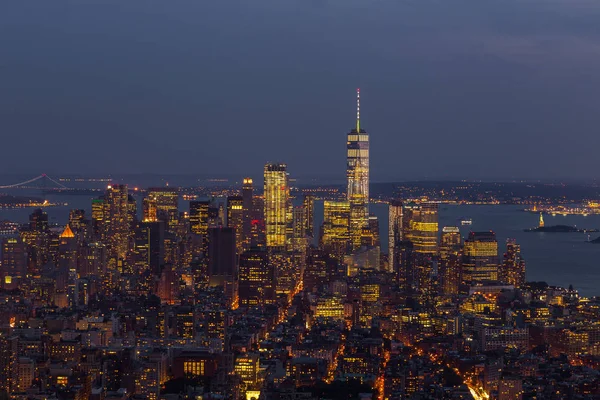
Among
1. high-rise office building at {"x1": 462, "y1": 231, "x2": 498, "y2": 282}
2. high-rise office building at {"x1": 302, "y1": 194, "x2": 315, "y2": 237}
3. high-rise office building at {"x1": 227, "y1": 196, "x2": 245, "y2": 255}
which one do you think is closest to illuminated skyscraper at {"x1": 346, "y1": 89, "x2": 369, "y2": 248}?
high-rise office building at {"x1": 302, "y1": 194, "x2": 315, "y2": 237}

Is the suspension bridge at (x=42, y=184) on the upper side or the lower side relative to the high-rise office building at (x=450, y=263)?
upper

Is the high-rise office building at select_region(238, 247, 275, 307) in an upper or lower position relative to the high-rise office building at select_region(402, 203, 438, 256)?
lower

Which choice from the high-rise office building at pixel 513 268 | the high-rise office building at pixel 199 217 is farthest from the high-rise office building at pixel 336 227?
the high-rise office building at pixel 513 268

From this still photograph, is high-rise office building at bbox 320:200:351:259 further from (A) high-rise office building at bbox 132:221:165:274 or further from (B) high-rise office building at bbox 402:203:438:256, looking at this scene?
(A) high-rise office building at bbox 132:221:165:274

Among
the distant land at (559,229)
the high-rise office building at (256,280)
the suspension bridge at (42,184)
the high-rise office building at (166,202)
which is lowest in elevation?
the high-rise office building at (256,280)

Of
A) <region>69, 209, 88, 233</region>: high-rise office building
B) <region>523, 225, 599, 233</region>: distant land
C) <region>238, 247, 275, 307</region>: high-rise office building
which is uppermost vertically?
<region>69, 209, 88, 233</region>: high-rise office building

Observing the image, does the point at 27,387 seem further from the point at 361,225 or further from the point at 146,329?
the point at 361,225

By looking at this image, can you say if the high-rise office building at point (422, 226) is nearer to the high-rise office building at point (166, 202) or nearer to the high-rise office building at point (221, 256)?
the high-rise office building at point (221, 256)
